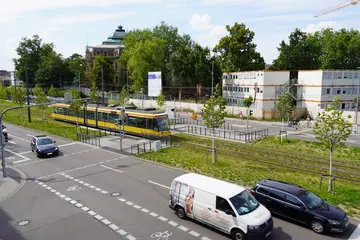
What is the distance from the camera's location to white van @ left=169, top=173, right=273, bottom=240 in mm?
10609

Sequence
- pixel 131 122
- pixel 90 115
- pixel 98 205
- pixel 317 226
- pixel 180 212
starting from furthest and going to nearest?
pixel 90 115
pixel 131 122
pixel 98 205
pixel 180 212
pixel 317 226

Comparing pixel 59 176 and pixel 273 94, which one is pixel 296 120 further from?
pixel 59 176

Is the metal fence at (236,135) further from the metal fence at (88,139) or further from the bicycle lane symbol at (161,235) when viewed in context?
the bicycle lane symbol at (161,235)

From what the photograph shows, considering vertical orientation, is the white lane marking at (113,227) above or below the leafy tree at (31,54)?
below

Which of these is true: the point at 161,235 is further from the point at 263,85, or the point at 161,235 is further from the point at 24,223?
the point at 263,85

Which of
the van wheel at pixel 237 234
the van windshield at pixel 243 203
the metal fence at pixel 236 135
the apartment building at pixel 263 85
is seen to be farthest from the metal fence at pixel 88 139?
the apartment building at pixel 263 85

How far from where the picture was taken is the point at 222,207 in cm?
1119

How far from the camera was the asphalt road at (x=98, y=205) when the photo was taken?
11656 millimetres

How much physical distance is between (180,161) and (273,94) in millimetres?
30965

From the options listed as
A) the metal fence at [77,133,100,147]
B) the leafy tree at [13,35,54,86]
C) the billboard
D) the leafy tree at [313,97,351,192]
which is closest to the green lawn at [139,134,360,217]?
the leafy tree at [313,97,351,192]

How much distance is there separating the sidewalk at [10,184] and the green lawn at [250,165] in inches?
347

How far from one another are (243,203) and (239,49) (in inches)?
1960

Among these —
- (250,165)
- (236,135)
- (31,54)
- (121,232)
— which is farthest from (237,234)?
(31,54)

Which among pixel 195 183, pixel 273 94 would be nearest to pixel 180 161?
pixel 195 183
